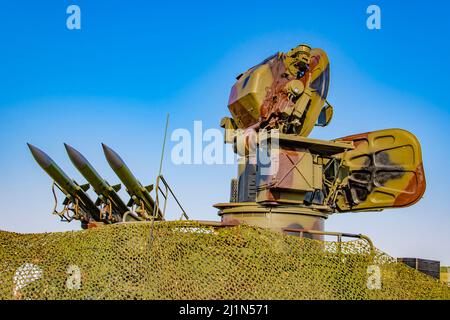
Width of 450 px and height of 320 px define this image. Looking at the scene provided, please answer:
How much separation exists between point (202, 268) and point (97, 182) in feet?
49.8

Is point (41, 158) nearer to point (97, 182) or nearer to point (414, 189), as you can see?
point (97, 182)

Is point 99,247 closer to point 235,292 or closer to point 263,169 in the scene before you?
point 235,292

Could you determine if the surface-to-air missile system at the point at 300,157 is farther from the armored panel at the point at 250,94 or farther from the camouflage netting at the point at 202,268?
the camouflage netting at the point at 202,268

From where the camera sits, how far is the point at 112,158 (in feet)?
66.0

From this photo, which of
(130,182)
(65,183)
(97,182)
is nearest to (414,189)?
(130,182)

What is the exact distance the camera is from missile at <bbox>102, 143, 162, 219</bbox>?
66.1 ft

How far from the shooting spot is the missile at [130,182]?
20141mm

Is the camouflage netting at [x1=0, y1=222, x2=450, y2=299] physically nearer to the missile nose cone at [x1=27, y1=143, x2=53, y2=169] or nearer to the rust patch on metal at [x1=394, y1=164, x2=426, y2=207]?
the rust patch on metal at [x1=394, y1=164, x2=426, y2=207]

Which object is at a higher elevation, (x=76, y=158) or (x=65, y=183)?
(x=76, y=158)

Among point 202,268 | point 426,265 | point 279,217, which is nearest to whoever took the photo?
point 202,268


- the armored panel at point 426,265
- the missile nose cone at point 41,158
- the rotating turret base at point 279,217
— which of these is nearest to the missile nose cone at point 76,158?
the missile nose cone at point 41,158

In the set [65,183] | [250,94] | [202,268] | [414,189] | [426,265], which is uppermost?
[250,94]
